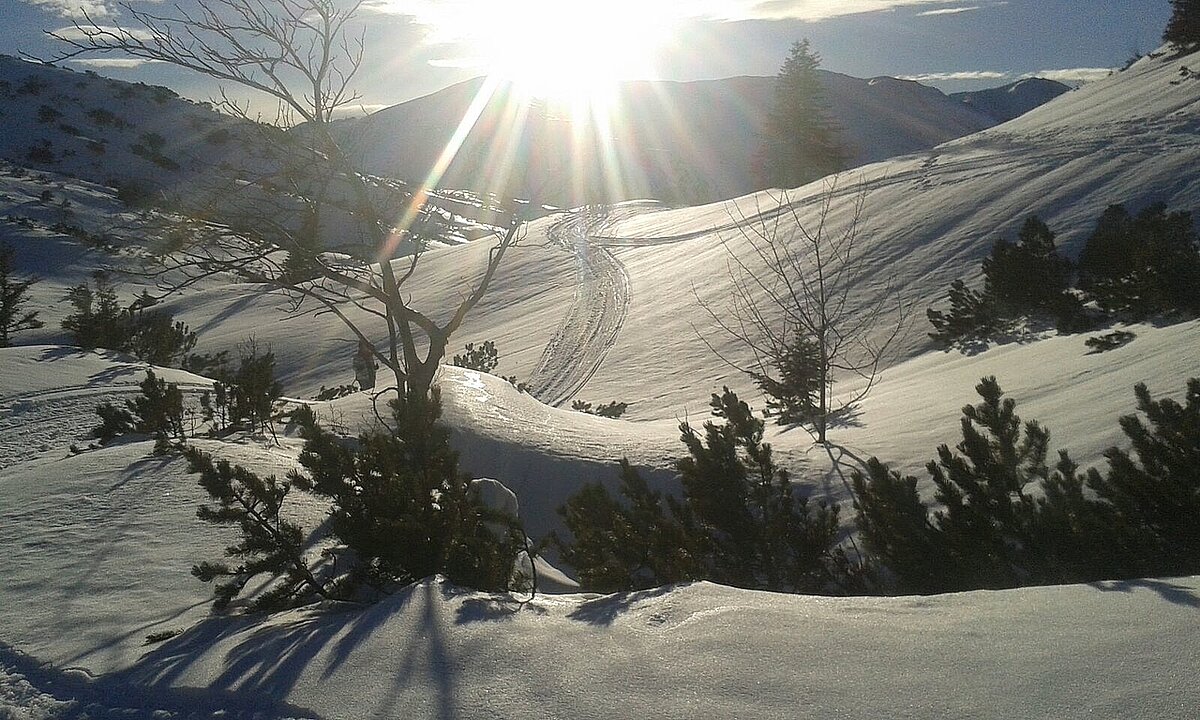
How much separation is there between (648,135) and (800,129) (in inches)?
2512

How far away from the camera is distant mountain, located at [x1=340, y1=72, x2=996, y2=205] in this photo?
73500 mm

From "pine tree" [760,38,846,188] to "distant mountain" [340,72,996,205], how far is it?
62.2 ft

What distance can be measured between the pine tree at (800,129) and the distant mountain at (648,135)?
1897 cm

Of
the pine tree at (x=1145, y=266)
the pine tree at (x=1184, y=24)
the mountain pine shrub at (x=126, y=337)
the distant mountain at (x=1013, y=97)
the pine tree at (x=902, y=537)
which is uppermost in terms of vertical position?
the distant mountain at (x=1013, y=97)

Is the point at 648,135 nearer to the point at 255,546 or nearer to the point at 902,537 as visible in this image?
the point at 902,537

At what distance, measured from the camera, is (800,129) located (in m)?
38.7

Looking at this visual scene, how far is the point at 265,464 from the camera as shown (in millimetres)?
6602

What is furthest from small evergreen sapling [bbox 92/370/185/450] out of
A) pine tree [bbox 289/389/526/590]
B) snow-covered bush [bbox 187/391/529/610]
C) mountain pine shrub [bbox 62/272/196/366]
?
mountain pine shrub [bbox 62/272/196/366]

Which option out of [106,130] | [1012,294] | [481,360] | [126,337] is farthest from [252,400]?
[106,130]

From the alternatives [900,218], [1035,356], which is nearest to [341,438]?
[1035,356]

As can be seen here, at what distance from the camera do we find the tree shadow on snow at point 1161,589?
8.51 feet

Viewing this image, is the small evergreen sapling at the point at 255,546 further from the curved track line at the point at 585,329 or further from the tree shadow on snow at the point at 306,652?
the curved track line at the point at 585,329

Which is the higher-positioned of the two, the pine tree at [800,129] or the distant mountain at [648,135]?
the distant mountain at [648,135]

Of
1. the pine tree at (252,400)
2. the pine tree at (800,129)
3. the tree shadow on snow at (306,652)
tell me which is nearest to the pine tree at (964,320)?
the pine tree at (252,400)
